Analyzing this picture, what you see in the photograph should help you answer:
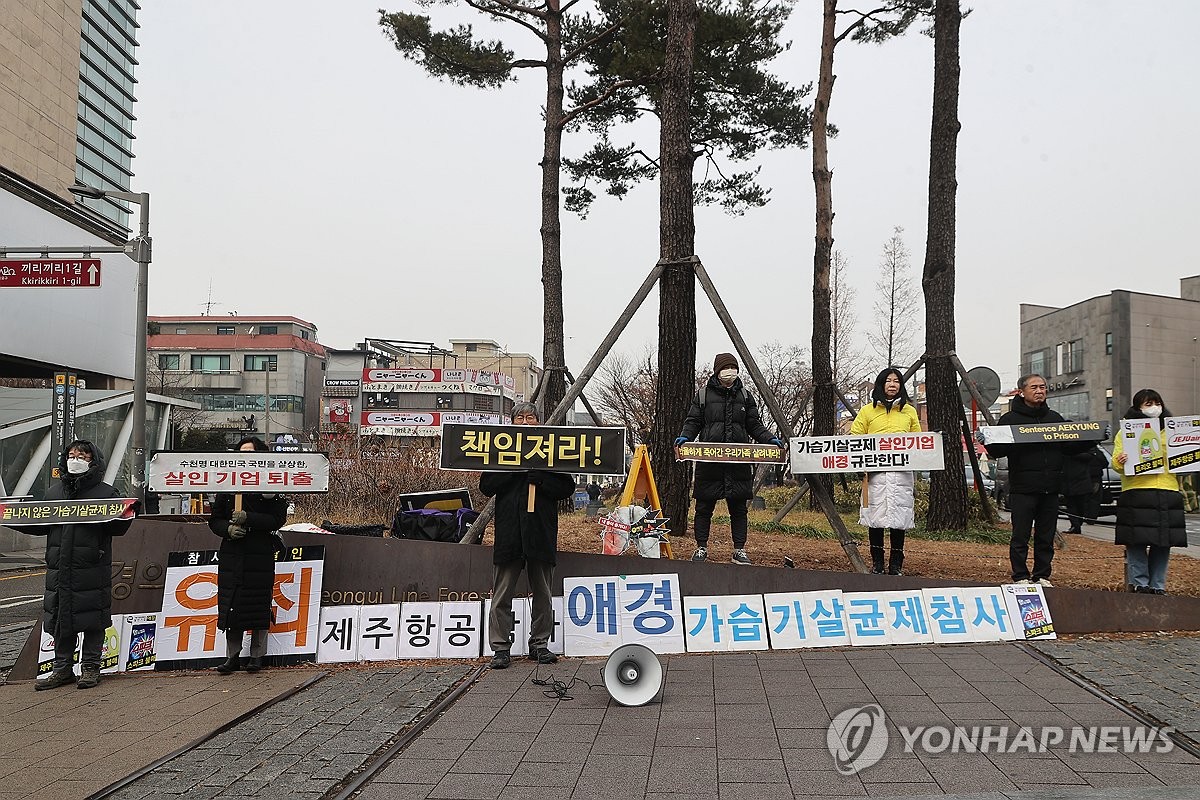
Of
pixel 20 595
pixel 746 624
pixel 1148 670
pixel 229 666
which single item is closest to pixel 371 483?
pixel 20 595

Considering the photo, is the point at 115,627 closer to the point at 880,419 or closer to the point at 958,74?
the point at 880,419

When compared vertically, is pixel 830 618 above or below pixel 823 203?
below

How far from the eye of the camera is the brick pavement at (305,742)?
4824mm

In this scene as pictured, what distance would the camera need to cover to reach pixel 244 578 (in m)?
7.56

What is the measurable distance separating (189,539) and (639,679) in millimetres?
4523

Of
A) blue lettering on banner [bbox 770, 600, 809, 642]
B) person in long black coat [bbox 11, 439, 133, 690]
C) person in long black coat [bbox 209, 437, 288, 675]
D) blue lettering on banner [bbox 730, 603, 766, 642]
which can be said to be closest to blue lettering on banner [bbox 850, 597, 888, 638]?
blue lettering on banner [bbox 770, 600, 809, 642]

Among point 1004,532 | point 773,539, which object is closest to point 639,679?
point 773,539

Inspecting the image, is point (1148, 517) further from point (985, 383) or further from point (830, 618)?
point (985, 383)

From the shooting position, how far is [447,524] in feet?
31.6

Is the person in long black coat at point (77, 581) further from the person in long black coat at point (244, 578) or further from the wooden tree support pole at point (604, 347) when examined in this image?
the wooden tree support pole at point (604, 347)

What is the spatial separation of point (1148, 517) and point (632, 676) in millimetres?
4859

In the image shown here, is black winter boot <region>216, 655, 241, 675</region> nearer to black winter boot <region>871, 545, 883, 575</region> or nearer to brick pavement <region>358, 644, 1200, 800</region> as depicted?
brick pavement <region>358, 644, 1200, 800</region>

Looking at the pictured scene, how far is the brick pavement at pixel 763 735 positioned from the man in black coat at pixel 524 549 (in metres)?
0.33

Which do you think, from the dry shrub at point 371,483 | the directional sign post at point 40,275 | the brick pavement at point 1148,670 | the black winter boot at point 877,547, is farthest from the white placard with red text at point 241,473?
the directional sign post at point 40,275
